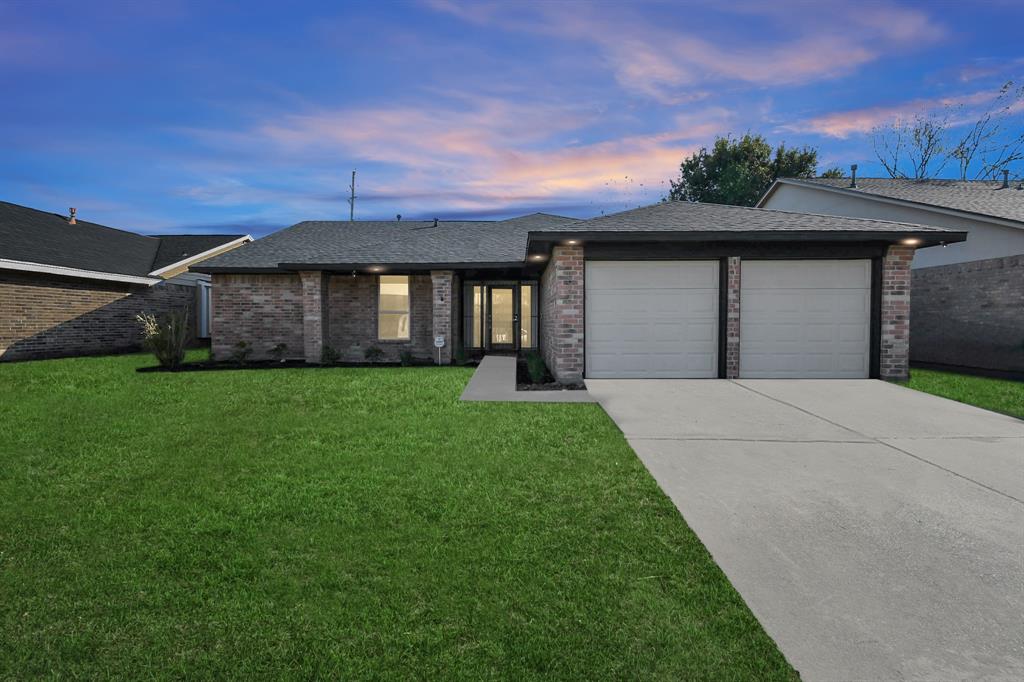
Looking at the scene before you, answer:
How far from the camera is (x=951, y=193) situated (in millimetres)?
15680

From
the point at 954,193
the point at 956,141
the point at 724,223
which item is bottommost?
the point at 724,223

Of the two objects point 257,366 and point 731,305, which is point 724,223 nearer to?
point 731,305

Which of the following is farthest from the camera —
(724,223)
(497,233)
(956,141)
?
(956,141)

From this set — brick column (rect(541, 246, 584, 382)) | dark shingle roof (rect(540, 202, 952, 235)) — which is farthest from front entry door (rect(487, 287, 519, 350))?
brick column (rect(541, 246, 584, 382))

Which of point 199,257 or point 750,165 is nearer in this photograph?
point 199,257

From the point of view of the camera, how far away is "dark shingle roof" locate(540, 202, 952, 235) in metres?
9.66

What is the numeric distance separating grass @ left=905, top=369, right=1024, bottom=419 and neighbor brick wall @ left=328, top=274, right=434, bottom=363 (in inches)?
463

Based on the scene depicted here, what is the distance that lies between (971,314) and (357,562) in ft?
54.4

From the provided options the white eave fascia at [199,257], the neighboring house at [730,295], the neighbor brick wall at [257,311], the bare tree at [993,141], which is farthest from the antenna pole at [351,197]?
the bare tree at [993,141]

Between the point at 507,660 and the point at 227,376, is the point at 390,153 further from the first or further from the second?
the point at 507,660

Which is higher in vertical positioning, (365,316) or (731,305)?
(731,305)

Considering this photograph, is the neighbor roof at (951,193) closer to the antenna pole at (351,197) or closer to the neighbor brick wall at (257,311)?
the neighbor brick wall at (257,311)

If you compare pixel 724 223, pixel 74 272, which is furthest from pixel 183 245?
pixel 724 223

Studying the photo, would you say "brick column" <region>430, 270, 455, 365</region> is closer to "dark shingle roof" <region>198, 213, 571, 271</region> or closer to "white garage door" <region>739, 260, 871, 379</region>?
"dark shingle roof" <region>198, 213, 571, 271</region>
